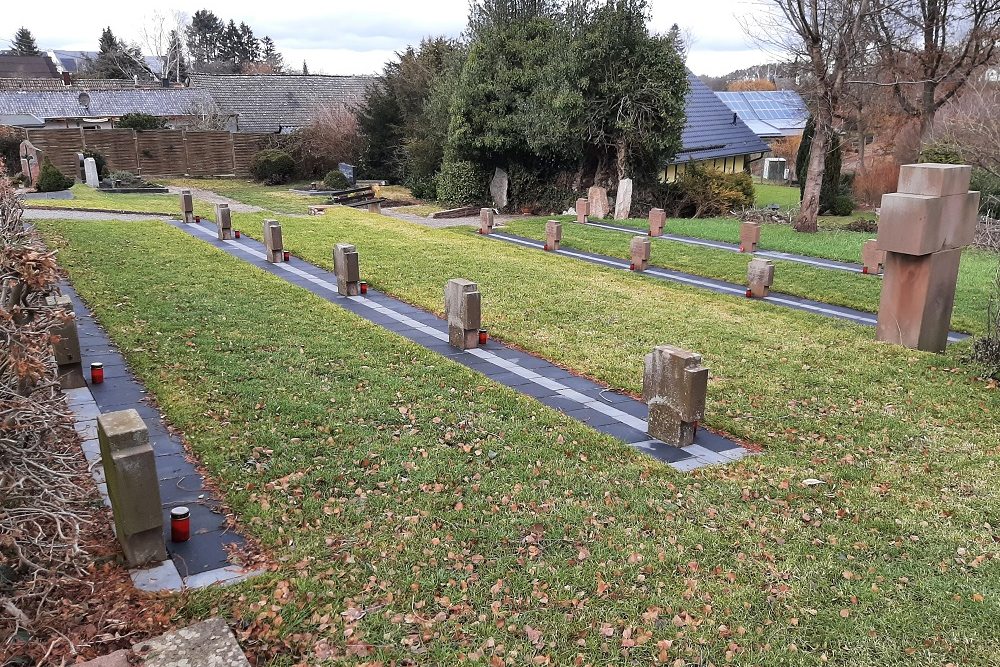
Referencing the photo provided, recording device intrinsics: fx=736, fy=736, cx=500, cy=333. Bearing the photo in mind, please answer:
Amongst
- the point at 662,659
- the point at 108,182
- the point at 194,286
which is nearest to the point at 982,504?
the point at 662,659

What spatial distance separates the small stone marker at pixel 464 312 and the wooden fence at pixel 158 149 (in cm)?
2870

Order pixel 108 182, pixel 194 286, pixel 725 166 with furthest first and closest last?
pixel 725 166, pixel 108 182, pixel 194 286

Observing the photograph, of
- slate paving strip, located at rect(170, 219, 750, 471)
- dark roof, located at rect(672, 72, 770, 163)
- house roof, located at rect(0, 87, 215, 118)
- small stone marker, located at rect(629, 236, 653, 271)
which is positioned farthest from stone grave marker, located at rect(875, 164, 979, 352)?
house roof, located at rect(0, 87, 215, 118)

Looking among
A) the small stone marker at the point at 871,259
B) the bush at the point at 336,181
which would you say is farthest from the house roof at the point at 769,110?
the small stone marker at the point at 871,259

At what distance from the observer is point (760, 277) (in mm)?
14508

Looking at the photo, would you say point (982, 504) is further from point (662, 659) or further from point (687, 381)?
point (662, 659)

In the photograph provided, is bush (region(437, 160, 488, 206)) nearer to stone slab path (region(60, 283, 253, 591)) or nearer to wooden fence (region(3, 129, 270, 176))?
wooden fence (region(3, 129, 270, 176))

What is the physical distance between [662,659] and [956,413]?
19.2 ft

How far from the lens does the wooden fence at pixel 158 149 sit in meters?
32.5

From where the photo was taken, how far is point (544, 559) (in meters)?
5.36

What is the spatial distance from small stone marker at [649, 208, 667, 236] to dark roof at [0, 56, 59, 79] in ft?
230

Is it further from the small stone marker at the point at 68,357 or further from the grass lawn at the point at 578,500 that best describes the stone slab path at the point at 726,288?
the small stone marker at the point at 68,357

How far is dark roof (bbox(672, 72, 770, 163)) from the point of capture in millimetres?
33844

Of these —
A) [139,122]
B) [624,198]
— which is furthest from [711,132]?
[139,122]
